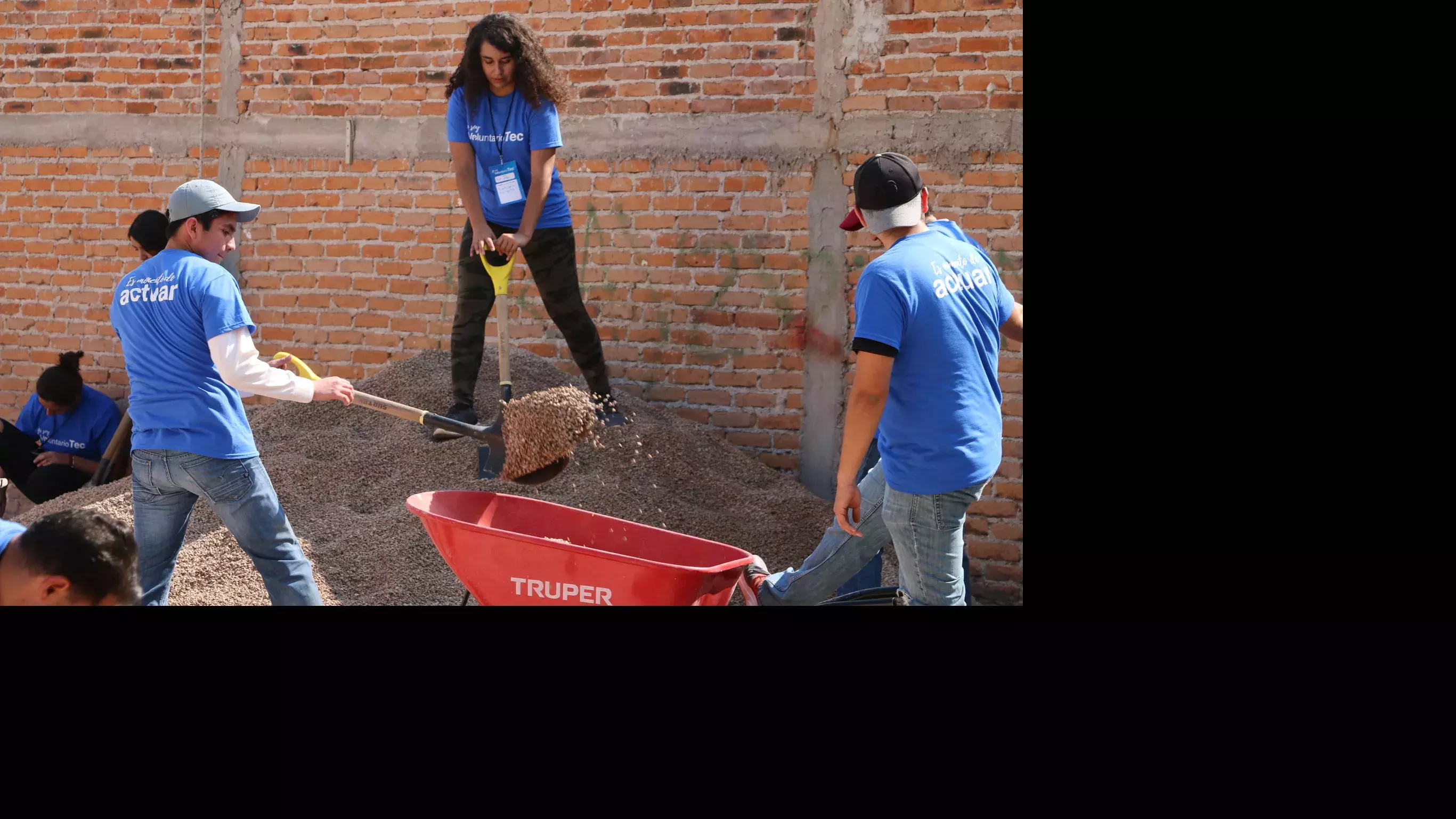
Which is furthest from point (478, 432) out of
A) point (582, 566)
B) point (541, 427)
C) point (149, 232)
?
point (149, 232)

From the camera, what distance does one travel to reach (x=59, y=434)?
5.10 m

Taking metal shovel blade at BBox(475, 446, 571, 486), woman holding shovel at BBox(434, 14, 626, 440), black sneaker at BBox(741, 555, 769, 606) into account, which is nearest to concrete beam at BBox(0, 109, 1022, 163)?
woman holding shovel at BBox(434, 14, 626, 440)

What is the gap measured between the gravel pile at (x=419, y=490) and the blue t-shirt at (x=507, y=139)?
674mm

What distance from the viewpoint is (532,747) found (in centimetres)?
261

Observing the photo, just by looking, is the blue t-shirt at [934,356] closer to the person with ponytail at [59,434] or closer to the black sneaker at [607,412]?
the black sneaker at [607,412]

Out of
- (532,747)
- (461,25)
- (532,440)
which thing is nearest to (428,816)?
(532,747)

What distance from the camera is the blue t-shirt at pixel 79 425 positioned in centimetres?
509

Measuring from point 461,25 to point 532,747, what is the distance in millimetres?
3361

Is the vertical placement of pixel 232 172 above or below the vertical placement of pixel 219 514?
above

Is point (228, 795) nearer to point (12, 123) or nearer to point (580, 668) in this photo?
point (580, 668)

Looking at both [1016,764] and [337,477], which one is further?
[337,477]

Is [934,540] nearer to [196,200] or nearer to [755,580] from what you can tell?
[755,580]

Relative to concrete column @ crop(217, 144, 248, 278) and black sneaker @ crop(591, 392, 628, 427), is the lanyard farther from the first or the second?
concrete column @ crop(217, 144, 248, 278)

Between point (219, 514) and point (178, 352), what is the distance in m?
0.43
